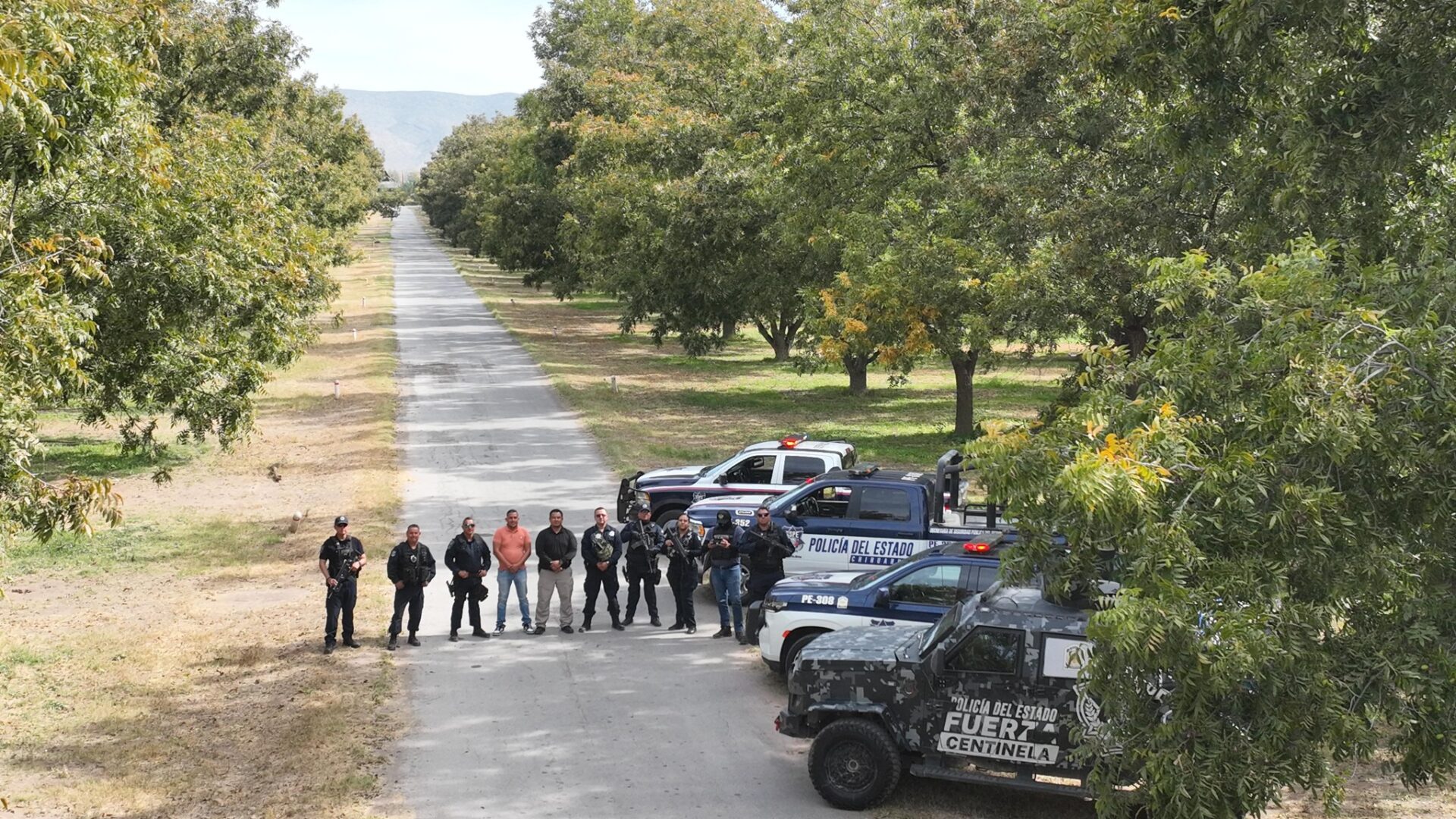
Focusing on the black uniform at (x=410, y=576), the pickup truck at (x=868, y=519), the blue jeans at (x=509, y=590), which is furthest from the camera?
the pickup truck at (x=868, y=519)

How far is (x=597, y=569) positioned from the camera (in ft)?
51.4

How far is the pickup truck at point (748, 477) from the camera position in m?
19.5

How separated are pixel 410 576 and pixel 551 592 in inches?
67.4

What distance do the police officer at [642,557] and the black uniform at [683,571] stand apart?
17 centimetres

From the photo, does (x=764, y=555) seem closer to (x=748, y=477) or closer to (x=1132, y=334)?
(x=748, y=477)

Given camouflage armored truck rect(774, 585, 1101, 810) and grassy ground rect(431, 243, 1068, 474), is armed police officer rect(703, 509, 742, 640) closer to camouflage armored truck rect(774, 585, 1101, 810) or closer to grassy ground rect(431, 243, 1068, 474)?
camouflage armored truck rect(774, 585, 1101, 810)

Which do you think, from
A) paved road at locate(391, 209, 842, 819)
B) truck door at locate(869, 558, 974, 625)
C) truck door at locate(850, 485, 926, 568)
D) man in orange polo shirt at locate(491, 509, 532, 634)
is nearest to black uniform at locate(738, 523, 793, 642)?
paved road at locate(391, 209, 842, 819)

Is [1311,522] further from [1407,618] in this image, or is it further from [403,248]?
[403,248]

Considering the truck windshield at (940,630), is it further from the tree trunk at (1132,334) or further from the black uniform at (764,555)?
the tree trunk at (1132,334)

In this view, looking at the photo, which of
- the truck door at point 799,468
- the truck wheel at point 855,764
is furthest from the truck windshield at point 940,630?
the truck door at point 799,468

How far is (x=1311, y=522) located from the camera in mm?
6555

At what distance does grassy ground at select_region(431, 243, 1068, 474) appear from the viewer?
29703mm

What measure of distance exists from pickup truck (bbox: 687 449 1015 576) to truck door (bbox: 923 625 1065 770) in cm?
530

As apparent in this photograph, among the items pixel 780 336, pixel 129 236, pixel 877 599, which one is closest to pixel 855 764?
pixel 877 599
